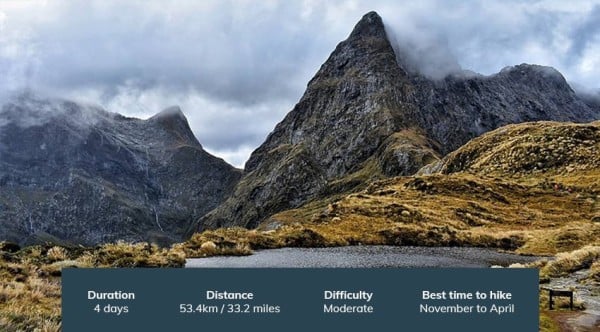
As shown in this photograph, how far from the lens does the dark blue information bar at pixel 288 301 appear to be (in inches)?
428

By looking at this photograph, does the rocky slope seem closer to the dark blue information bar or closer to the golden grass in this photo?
the golden grass

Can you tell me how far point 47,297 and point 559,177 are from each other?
3475 inches

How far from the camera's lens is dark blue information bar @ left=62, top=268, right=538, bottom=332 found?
10.9 meters

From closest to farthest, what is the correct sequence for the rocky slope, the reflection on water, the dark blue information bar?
the dark blue information bar < the reflection on water < the rocky slope

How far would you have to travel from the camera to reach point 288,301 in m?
10.9

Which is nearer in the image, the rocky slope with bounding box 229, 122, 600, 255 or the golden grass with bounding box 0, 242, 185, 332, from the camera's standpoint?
A: the golden grass with bounding box 0, 242, 185, 332

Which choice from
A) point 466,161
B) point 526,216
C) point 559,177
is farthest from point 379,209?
point 466,161

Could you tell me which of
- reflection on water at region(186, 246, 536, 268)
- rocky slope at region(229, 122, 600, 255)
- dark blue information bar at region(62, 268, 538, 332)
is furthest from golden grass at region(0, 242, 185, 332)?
rocky slope at region(229, 122, 600, 255)

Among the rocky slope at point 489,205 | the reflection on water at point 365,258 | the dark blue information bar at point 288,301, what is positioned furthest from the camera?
the rocky slope at point 489,205

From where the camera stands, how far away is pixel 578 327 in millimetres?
14422

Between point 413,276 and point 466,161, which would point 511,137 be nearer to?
point 466,161

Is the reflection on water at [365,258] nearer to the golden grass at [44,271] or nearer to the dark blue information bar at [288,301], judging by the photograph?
the golden grass at [44,271]

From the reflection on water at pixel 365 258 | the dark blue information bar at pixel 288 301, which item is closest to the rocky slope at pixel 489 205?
the reflection on water at pixel 365 258

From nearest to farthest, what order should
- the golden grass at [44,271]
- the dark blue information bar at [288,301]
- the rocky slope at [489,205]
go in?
the dark blue information bar at [288,301]
the golden grass at [44,271]
the rocky slope at [489,205]
